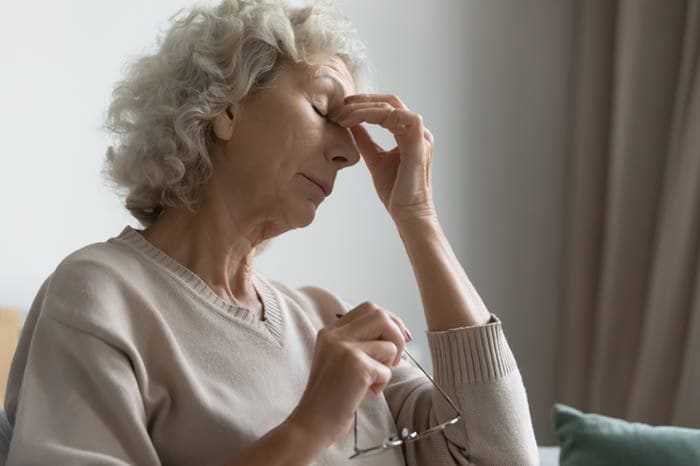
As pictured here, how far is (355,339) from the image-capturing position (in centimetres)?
128

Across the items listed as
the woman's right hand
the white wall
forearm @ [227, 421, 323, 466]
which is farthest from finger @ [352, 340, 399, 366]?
the white wall

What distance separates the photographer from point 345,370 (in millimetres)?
1241

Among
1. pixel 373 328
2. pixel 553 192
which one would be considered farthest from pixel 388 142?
pixel 373 328

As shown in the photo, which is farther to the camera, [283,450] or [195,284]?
[195,284]

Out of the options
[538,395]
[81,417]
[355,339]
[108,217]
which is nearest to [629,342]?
[538,395]

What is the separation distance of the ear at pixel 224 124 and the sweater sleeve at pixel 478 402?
0.42 meters

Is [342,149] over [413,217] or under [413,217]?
over

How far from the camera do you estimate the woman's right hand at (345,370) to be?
123 cm

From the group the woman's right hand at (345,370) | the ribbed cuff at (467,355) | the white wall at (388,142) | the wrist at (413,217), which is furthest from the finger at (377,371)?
the white wall at (388,142)

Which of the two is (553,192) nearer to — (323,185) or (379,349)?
(323,185)

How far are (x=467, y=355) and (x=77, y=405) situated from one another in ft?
1.88

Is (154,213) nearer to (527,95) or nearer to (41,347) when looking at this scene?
(41,347)

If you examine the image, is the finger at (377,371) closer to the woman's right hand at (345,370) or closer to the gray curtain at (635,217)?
the woman's right hand at (345,370)

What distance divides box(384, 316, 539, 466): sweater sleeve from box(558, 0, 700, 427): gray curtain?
4.70ft
